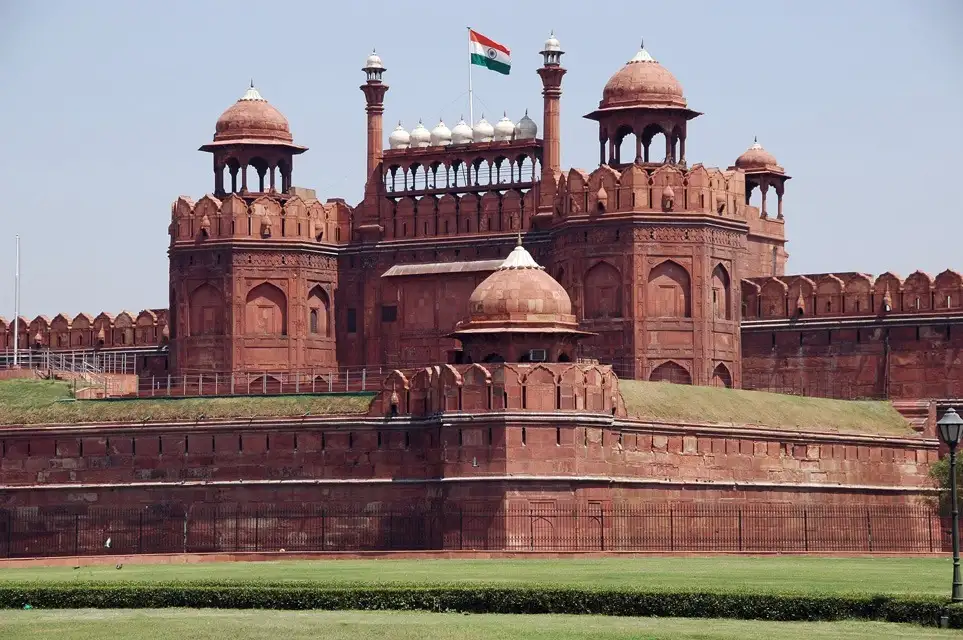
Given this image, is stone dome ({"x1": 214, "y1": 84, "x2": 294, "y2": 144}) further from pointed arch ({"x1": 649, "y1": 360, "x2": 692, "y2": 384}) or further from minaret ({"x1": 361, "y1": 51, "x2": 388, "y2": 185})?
pointed arch ({"x1": 649, "y1": 360, "x2": 692, "y2": 384})

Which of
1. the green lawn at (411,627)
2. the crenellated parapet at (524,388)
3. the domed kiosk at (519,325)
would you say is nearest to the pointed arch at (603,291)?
the domed kiosk at (519,325)

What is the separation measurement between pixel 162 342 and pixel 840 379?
24093 mm

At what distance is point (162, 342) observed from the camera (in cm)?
8444

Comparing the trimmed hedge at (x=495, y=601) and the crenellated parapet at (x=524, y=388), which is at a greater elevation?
the crenellated parapet at (x=524, y=388)

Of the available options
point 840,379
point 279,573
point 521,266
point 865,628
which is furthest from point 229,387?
point 865,628

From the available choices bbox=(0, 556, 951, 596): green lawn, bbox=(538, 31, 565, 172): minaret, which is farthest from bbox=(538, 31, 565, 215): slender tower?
bbox=(0, 556, 951, 596): green lawn

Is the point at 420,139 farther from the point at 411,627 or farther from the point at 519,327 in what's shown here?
the point at 411,627

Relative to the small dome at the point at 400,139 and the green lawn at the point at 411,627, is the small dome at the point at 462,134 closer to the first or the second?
the small dome at the point at 400,139

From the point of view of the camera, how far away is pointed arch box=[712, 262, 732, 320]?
2867 inches

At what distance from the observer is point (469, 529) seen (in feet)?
201

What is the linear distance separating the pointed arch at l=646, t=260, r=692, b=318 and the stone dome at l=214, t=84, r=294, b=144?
13.9 metres

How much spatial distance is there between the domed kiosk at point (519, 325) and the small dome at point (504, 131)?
1271cm

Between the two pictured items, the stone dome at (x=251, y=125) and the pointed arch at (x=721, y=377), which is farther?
the stone dome at (x=251, y=125)

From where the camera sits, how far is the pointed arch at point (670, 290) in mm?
71875
